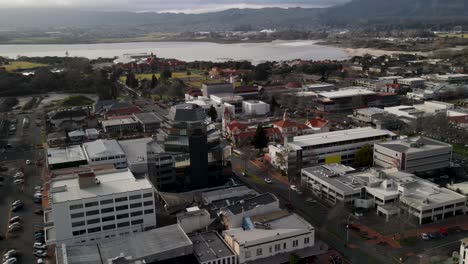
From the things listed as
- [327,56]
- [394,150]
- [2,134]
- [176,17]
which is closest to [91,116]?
[2,134]

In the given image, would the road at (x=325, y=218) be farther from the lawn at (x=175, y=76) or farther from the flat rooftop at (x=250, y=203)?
the lawn at (x=175, y=76)

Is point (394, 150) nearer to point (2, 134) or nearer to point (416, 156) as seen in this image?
point (416, 156)

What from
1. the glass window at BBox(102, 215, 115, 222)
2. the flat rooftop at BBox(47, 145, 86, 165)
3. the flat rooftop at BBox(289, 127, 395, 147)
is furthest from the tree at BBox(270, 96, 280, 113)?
the glass window at BBox(102, 215, 115, 222)

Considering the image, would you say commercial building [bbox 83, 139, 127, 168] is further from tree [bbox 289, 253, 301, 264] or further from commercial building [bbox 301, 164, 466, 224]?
tree [bbox 289, 253, 301, 264]

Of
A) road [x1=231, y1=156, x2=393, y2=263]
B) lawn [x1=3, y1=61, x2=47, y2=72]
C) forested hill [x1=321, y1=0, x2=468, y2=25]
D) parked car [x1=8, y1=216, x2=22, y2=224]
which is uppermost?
forested hill [x1=321, y1=0, x2=468, y2=25]

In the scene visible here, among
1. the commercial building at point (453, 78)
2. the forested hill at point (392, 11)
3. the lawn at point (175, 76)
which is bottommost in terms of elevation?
the lawn at point (175, 76)

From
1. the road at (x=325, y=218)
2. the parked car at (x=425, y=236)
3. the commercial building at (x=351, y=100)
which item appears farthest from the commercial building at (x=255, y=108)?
the parked car at (x=425, y=236)
